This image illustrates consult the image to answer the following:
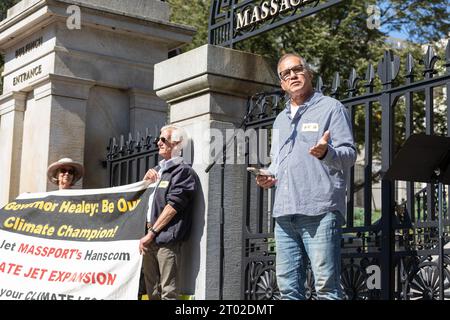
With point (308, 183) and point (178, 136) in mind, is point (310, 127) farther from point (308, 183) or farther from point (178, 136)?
point (178, 136)

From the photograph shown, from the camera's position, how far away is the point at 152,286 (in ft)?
21.8

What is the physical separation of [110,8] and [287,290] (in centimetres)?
581

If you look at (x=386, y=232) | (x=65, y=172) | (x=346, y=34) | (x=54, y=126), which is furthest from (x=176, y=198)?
(x=346, y=34)

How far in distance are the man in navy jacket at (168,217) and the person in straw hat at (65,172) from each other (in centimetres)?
169

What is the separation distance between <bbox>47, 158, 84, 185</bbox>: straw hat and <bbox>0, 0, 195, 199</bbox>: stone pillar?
59cm

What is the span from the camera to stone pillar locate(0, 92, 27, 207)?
9875mm

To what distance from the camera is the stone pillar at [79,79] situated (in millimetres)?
9273

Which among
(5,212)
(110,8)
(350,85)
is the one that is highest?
(110,8)

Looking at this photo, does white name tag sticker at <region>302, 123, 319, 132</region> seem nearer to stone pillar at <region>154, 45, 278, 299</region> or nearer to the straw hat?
stone pillar at <region>154, 45, 278, 299</region>

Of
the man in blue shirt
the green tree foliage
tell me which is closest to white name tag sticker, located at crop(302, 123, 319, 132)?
the man in blue shirt

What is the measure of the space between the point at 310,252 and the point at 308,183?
439 mm
